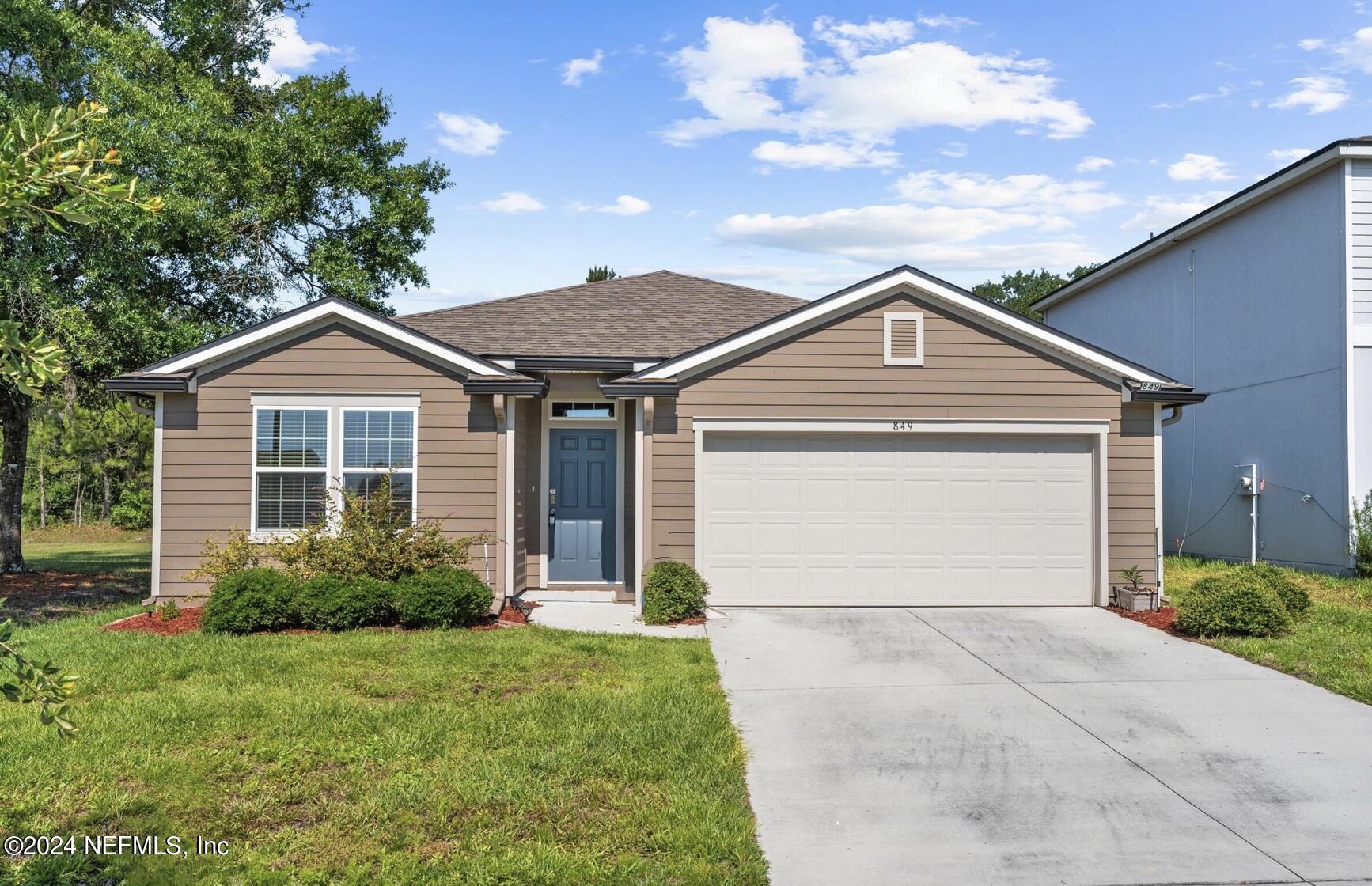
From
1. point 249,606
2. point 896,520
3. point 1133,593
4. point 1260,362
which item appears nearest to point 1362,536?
point 1260,362

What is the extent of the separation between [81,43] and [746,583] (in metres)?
Answer: 14.2

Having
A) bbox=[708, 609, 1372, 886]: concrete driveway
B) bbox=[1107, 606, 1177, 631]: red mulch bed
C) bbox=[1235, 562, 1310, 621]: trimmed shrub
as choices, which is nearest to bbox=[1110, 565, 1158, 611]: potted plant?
bbox=[1107, 606, 1177, 631]: red mulch bed

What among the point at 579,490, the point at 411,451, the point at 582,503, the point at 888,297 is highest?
the point at 888,297

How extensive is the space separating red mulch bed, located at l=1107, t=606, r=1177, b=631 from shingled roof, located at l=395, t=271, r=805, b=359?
5928mm

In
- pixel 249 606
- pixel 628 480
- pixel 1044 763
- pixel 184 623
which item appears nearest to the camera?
pixel 1044 763

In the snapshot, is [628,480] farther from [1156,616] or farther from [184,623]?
[1156,616]

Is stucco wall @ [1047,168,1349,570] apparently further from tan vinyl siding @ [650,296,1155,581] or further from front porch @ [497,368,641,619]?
front porch @ [497,368,641,619]

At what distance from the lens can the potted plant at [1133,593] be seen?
10.9 m

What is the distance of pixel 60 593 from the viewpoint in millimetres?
13125

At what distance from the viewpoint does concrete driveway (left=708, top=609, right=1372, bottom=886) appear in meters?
4.51

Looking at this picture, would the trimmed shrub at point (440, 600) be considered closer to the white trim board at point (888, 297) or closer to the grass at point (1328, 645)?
the white trim board at point (888, 297)

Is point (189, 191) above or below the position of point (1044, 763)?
above

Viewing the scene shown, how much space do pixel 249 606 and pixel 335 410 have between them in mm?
2602

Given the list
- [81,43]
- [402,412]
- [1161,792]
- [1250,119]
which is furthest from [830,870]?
[81,43]
